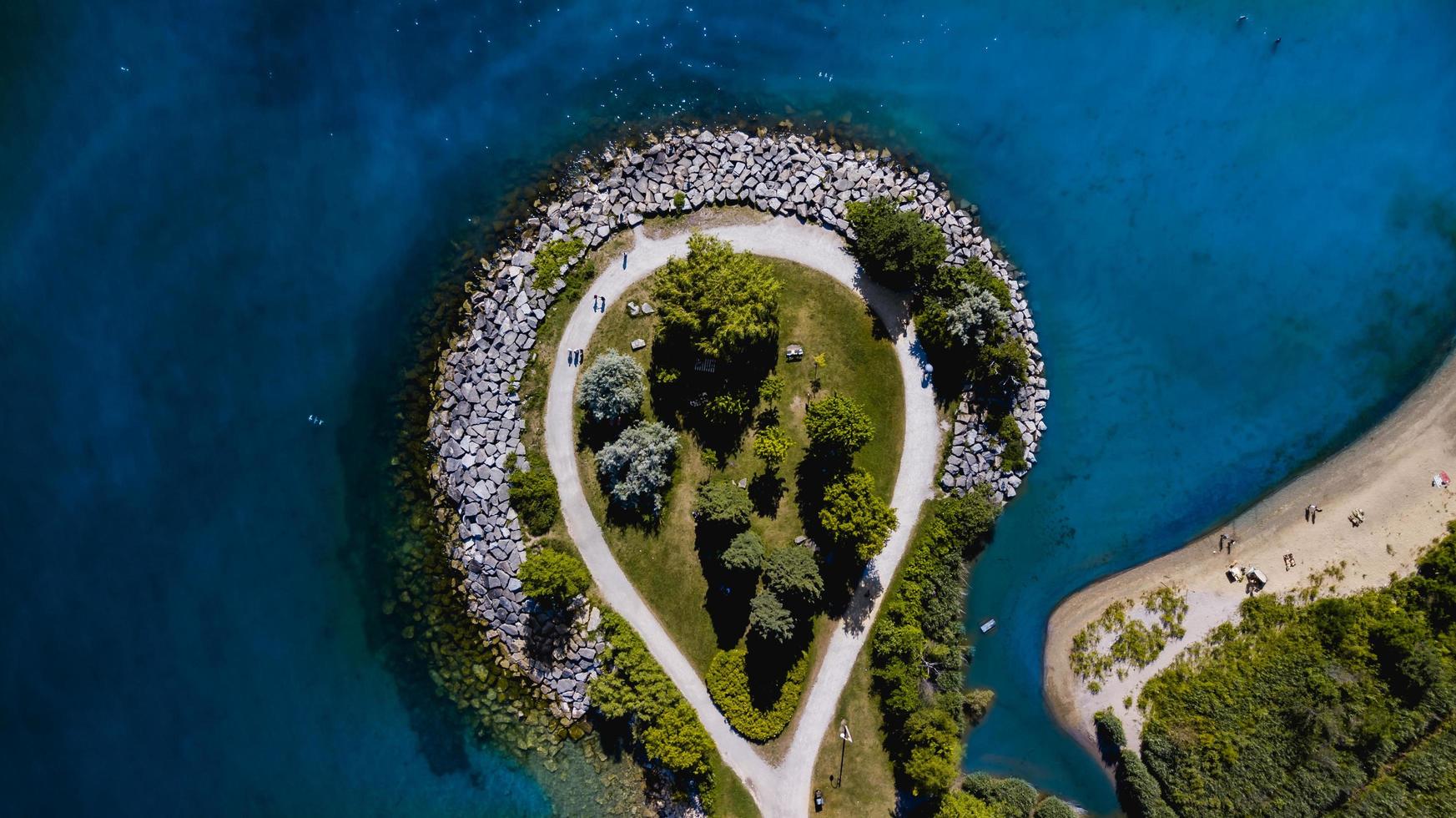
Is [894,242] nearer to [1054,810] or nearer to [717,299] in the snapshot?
[717,299]

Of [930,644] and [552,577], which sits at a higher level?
[552,577]

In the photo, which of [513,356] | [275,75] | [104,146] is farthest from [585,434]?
[104,146]

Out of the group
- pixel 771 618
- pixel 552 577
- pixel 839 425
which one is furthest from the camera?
pixel 552 577

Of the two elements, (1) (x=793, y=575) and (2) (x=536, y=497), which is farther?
(2) (x=536, y=497)

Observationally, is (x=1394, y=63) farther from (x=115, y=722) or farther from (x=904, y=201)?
(x=115, y=722)

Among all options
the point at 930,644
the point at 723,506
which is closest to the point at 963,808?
the point at 930,644

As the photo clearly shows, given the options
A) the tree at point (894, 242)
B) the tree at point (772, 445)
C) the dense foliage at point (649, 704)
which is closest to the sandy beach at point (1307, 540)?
the tree at point (772, 445)

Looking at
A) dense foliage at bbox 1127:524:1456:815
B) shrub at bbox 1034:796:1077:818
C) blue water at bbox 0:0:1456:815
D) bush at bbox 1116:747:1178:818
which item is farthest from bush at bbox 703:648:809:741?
dense foliage at bbox 1127:524:1456:815
